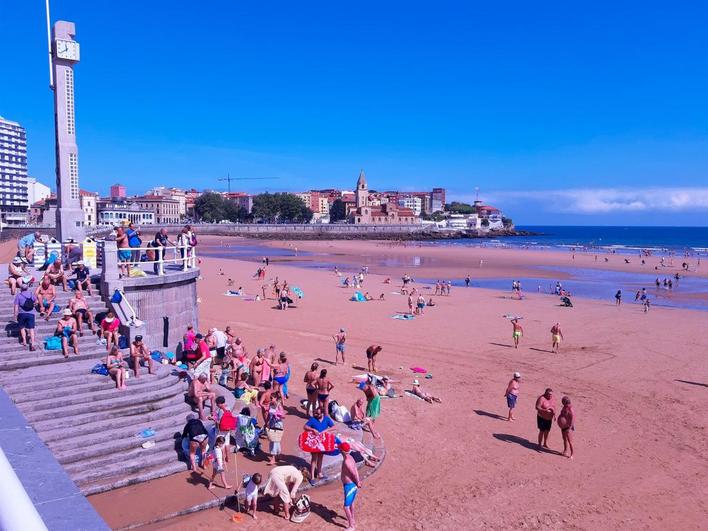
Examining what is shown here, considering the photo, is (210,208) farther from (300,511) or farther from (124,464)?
(300,511)

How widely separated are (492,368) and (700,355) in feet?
24.0

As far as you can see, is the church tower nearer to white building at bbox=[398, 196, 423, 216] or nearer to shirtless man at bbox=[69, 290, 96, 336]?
white building at bbox=[398, 196, 423, 216]

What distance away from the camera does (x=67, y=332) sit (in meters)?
9.59

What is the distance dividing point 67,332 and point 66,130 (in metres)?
11.2

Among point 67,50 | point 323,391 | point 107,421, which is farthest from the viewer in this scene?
point 67,50

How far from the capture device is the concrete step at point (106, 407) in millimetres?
7836

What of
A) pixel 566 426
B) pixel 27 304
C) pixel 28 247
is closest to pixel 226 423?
pixel 27 304

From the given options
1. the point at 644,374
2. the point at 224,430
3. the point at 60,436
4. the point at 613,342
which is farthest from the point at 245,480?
the point at 613,342

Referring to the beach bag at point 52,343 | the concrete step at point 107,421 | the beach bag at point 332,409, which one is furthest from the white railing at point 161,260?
the beach bag at point 332,409

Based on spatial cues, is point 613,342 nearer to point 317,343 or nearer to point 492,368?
point 492,368

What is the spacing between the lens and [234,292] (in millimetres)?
29078

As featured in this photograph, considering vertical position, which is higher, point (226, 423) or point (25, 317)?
point (25, 317)

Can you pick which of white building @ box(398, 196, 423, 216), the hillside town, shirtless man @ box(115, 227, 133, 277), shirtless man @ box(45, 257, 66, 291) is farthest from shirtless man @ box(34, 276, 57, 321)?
white building @ box(398, 196, 423, 216)

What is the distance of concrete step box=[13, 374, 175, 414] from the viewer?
7.95 meters
